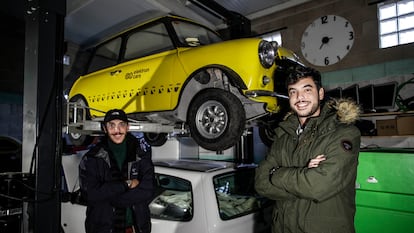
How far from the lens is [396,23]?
511 cm

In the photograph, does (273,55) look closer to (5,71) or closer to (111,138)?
(111,138)

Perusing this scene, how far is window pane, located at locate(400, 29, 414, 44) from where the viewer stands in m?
4.92

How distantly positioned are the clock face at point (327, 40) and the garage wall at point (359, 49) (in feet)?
0.32

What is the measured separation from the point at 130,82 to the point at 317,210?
2.83 meters

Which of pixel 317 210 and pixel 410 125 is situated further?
pixel 410 125

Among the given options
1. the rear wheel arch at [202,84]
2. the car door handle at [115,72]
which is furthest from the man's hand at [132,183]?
the car door handle at [115,72]

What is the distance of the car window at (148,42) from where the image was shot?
3.52m

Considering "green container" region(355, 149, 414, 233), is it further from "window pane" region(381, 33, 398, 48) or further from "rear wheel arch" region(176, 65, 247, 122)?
"window pane" region(381, 33, 398, 48)

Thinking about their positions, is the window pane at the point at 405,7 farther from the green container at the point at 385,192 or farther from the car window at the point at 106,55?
the car window at the point at 106,55

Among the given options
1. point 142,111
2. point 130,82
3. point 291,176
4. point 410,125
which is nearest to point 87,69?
point 130,82

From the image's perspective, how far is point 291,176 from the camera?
1.58m

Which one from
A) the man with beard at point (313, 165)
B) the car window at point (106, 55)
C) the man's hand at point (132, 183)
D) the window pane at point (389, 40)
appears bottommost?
the man's hand at point (132, 183)

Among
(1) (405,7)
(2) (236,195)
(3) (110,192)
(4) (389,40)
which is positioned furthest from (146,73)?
(1) (405,7)

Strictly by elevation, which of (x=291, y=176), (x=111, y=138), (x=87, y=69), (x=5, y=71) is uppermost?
(x=5, y=71)
